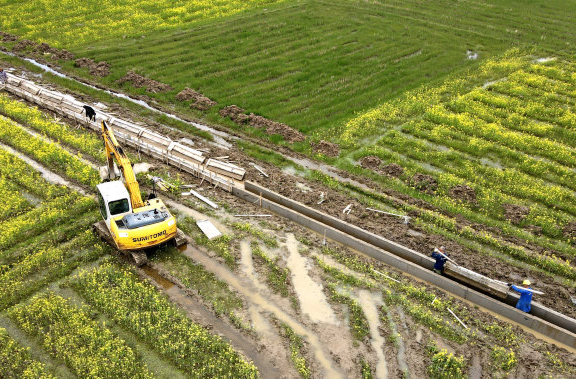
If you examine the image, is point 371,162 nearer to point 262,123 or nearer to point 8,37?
point 262,123

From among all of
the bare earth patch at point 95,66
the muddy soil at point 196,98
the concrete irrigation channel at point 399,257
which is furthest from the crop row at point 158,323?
the bare earth patch at point 95,66

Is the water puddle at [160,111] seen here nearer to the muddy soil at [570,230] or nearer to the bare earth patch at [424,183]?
the bare earth patch at [424,183]

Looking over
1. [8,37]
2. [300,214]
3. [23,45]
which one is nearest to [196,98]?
[300,214]

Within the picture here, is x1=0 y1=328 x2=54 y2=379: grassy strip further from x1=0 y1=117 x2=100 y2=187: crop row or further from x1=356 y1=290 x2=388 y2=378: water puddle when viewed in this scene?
x1=356 y1=290 x2=388 y2=378: water puddle

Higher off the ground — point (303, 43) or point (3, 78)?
point (303, 43)

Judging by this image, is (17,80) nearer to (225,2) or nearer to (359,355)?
(225,2)

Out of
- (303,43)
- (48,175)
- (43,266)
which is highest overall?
(303,43)
